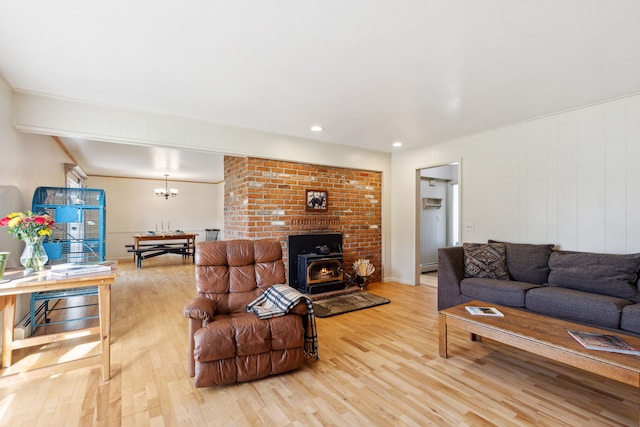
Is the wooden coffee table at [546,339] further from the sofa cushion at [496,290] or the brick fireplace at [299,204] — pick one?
the brick fireplace at [299,204]

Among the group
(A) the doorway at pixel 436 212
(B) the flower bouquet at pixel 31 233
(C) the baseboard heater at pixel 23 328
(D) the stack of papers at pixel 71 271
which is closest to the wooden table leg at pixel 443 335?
(D) the stack of papers at pixel 71 271

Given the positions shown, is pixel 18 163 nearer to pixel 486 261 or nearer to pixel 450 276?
pixel 450 276

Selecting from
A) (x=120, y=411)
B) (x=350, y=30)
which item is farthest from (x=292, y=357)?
(x=350, y=30)

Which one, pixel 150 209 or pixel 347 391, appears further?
pixel 150 209

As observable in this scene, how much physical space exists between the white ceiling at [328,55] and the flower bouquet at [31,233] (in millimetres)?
1206

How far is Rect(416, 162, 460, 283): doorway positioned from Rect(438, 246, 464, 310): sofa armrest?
2.56 meters

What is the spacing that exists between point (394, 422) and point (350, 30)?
239cm

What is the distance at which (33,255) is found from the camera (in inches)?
86.7

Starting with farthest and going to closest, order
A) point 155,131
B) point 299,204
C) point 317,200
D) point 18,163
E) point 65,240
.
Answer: point 317,200
point 299,204
point 65,240
point 155,131
point 18,163

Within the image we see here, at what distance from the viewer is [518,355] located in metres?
2.50

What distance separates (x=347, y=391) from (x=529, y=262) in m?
2.49

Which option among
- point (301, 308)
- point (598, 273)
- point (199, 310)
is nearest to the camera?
point (199, 310)

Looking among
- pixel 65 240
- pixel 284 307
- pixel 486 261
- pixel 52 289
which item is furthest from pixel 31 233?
pixel 486 261

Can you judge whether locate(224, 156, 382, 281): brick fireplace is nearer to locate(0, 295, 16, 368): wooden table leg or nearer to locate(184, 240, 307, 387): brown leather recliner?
locate(184, 240, 307, 387): brown leather recliner
